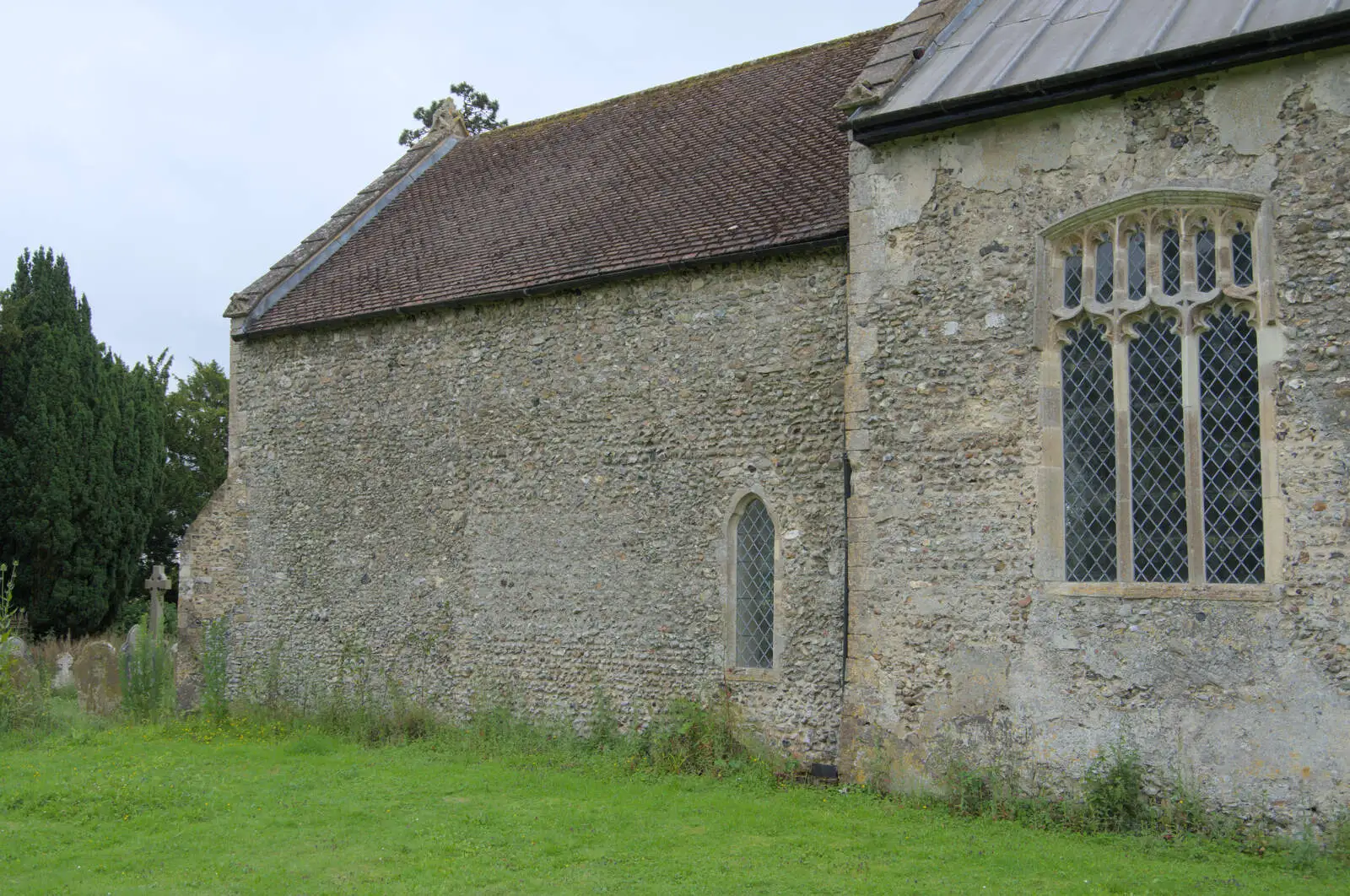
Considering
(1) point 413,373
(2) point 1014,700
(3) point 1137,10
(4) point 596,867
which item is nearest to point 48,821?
(4) point 596,867

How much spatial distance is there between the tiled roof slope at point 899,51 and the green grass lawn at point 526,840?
6.01 meters

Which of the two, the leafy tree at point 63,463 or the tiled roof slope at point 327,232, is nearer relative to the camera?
the tiled roof slope at point 327,232

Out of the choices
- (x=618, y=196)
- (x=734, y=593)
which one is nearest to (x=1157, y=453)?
(x=734, y=593)

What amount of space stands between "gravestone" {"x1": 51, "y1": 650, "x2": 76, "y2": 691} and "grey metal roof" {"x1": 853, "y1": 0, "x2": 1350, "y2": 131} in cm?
1461

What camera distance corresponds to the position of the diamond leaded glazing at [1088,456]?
906 cm

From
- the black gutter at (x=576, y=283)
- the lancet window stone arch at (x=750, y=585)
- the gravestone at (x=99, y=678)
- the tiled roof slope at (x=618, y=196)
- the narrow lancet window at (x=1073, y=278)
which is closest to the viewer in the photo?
the narrow lancet window at (x=1073, y=278)

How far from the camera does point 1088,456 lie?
30.3ft

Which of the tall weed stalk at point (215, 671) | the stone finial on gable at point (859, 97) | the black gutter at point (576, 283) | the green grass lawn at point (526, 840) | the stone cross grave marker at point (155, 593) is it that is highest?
the stone finial on gable at point (859, 97)

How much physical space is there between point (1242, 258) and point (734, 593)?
5.51 metres

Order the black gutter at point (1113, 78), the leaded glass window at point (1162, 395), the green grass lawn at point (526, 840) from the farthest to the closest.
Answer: the leaded glass window at point (1162, 395), the black gutter at point (1113, 78), the green grass lawn at point (526, 840)

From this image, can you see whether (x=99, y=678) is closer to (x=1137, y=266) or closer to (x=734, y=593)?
(x=734, y=593)

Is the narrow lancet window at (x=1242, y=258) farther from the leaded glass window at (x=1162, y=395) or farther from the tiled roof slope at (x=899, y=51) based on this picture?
the tiled roof slope at (x=899, y=51)

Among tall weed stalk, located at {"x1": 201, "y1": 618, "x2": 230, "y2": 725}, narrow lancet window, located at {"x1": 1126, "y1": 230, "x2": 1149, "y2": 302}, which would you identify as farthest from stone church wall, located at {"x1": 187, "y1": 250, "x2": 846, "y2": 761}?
narrow lancet window, located at {"x1": 1126, "y1": 230, "x2": 1149, "y2": 302}

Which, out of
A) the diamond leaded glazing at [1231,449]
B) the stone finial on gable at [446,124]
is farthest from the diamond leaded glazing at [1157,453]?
the stone finial on gable at [446,124]
